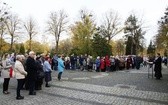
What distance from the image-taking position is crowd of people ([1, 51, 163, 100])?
13.2 metres

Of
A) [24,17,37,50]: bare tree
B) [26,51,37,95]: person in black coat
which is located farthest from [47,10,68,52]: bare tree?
[26,51,37,95]: person in black coat

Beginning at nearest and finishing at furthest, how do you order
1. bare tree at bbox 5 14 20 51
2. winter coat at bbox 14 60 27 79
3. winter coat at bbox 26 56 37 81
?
winter coat at bbox 14 60 27 79, winter coat at bbox 26 56 37 81, bare tree at bbox 5 14 20 51

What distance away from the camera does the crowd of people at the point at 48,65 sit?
13242 mm

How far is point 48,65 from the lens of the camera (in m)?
16.4

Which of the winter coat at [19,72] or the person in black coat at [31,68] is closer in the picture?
the winter coat at [19,72]

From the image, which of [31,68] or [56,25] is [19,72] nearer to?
[31,68]

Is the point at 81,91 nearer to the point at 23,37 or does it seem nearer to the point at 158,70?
the point at 158,70

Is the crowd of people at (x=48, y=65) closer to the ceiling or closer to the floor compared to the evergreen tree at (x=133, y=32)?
closer to the floor

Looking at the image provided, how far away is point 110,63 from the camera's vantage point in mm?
30766

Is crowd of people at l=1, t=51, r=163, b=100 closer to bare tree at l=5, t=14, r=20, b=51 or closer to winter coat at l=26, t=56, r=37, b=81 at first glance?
winter coat at l=26, t=56, r=37, b=81

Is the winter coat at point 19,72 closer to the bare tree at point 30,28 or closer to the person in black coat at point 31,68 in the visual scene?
the person in black coat at point 31,68

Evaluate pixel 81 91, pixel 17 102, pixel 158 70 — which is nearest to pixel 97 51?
pixel 158 70

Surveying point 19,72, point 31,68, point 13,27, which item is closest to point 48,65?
point 31,68

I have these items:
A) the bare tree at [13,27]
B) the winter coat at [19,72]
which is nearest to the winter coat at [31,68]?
the winter coat at [19,72]
